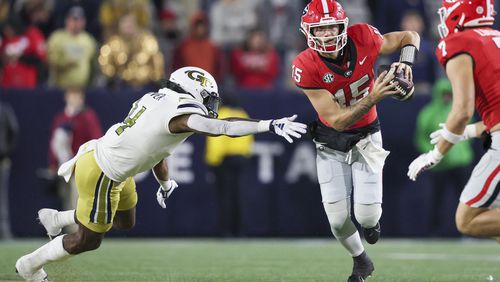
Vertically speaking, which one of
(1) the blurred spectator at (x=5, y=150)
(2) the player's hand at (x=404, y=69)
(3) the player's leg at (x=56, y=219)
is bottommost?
(1) the blurred spectator at (x=5, y=150)

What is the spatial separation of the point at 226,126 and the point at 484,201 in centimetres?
156

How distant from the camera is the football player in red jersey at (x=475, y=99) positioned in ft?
19.6

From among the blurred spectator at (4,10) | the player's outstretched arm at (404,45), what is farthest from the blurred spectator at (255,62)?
the player's outstretched arm at (404,45)

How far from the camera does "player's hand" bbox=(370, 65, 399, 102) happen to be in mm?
6496

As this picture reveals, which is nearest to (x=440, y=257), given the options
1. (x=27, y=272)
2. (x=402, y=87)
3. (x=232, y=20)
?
(x=402, y=87)

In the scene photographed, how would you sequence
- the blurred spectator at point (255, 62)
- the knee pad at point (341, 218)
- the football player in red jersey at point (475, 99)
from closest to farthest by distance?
the football player in red jersey at point (475, 99) → the knee pad at point (341, 218) → the blurred spectator at point (255, 62)

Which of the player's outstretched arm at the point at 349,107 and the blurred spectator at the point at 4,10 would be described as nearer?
the player's outstretched arm at the point at 349,107

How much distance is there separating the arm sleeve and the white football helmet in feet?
1.38

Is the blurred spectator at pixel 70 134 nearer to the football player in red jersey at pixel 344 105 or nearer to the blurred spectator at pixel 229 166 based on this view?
the blurred spectator at pixel 229 166

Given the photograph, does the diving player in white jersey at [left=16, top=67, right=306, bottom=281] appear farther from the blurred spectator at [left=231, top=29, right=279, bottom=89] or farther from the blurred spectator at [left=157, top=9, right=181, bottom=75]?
the blurred spectator at [left=157, top=9, right=181, bottom=75]

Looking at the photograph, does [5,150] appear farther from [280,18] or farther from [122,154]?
[122,154]

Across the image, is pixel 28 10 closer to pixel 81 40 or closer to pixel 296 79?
pixel 81 40

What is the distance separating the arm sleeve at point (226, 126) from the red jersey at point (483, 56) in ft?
3.73

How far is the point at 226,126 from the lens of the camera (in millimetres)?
6160
